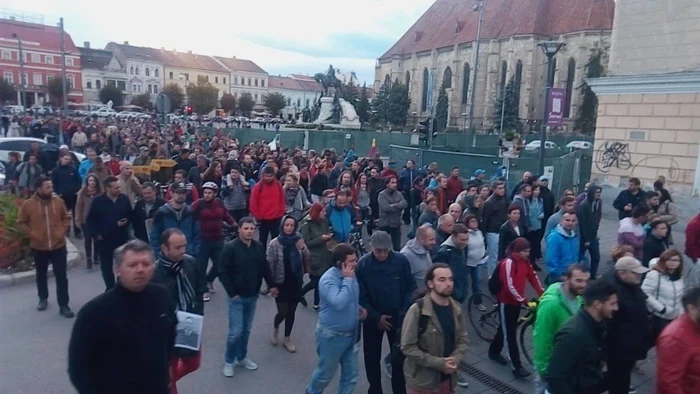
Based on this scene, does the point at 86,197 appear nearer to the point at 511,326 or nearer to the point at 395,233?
the point at 395,233

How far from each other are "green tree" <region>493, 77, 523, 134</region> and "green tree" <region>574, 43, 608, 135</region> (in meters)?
5.90

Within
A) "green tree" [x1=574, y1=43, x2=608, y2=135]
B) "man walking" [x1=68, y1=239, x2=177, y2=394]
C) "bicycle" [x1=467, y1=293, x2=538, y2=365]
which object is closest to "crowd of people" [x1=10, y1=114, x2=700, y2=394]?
"man walking" [x1=68, y1=239, x2=177, y2=394]

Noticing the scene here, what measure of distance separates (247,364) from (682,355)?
408 cm

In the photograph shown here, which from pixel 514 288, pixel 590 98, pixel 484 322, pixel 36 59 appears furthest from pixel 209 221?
pixel 36 59

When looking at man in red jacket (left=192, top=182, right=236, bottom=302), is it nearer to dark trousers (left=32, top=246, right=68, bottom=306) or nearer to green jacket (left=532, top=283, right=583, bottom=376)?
dark trousers (left=32, top=246, right=68, bottom=306)

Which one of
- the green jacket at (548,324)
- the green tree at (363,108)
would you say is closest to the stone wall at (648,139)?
the green jacket at (548,324)

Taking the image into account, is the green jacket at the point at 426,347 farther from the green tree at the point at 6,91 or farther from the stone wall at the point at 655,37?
the green tree at the point at 6,91

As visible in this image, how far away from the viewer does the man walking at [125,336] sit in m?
2.79

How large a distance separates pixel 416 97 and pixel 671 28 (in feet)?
198

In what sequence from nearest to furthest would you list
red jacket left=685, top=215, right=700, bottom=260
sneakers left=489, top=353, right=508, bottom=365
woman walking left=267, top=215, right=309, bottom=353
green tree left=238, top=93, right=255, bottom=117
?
woman walking left=267, top=215, right=309, bottom=353
sneakers left=489, top=353, right=508, bottom=365
red jacket left=685, top=215, right=700, bottom=260
green tree left=238, top=93, right=255, bottom=117

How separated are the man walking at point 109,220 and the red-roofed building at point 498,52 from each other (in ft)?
167

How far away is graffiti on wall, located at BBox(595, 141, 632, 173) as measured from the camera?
15.4m

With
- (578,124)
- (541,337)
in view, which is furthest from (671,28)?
(578,124)

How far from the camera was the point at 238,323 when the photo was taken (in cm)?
549
